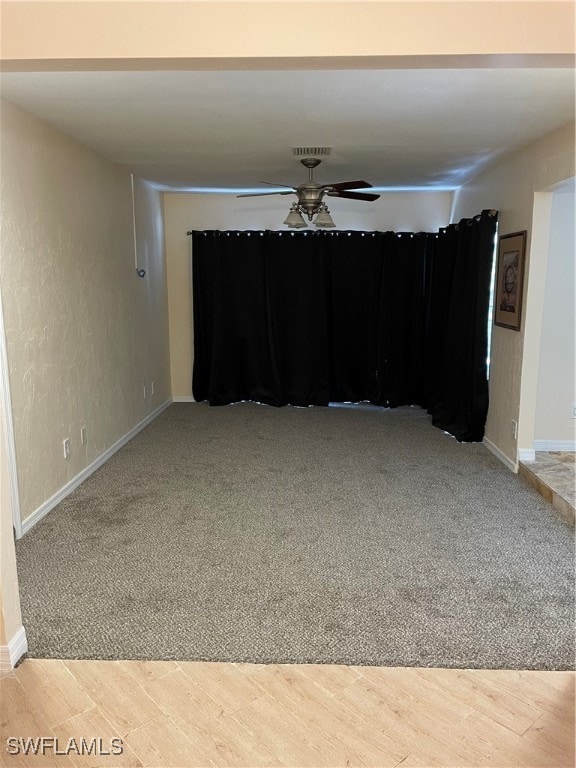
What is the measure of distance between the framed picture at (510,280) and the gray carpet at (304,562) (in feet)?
3.68

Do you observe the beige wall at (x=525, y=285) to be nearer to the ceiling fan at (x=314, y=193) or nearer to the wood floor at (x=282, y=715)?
the ceiling fan at (x=314, y=193)

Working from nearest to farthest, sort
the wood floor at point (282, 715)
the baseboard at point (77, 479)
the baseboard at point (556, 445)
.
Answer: the wood floor at point (282, 715), the baseboard at point (77, 479), the baseboard at point (556, 445)

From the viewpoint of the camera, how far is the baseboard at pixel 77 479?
10.6ft

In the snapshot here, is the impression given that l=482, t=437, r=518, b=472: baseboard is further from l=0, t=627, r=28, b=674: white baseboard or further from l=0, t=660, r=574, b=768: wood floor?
l=0, t=627, r=28, b=674: white baseboard

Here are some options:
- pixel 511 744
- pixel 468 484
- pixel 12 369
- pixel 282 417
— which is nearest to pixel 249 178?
pixel 282 417

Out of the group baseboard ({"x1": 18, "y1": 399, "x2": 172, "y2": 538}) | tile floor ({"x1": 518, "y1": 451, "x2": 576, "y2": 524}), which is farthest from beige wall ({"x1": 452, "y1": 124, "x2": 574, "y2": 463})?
baseboard ({"x1": 18, "y1": 399, "x2": 172, "y2": 538})

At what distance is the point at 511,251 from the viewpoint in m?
4.17

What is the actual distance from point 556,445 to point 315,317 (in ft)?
9.30

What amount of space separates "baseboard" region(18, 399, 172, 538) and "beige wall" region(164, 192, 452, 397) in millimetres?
1978

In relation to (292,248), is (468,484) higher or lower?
lower

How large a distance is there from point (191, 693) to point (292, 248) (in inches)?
191

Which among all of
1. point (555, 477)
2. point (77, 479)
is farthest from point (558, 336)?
point (77, 479)

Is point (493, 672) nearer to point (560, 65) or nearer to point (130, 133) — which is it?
point (560, 65)
